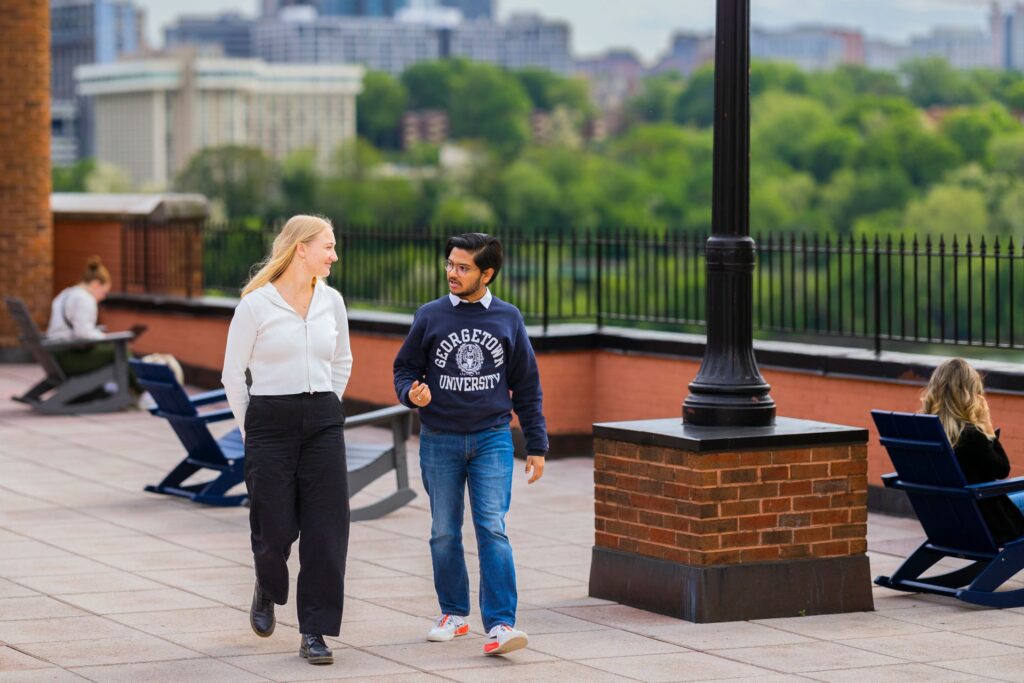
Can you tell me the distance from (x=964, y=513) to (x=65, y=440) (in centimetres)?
740

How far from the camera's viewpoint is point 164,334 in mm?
17125

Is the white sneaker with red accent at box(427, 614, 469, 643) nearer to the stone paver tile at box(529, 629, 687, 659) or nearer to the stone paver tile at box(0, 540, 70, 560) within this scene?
the stone paver tile at box(529, 629, 687, 659)

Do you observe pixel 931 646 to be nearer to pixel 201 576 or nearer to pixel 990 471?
pixel 990 471

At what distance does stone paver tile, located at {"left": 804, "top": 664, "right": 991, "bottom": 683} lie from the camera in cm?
567

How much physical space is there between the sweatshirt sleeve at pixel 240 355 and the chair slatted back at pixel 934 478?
274cm

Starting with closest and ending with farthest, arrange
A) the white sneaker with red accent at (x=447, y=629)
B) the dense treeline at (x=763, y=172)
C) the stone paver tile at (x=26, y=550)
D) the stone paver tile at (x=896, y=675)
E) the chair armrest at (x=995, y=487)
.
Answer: the stone paver tile at (x=896, y=675) < the white sneaker with red accent at (x=447, y=629) < the chair armrest at (x=995, y=487) < the stone paver tile at (x=26, y=550) < the dense treeline at (x=763, y=172)

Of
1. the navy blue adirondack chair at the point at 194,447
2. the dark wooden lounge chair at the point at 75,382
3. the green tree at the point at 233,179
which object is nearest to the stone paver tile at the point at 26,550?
the navy blue adirondack chair at the point at 194,447

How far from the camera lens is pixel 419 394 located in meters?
5.96

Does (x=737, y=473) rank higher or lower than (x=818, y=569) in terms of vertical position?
higher

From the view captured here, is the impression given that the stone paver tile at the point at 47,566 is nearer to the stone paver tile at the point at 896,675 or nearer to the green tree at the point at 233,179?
the stone paver tile at the point at 896,675

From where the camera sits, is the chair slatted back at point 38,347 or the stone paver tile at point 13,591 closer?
the stone paver tile at point 13,591

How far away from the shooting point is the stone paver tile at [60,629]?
6238mm

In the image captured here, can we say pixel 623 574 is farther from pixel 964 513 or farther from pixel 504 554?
pixel 964 513

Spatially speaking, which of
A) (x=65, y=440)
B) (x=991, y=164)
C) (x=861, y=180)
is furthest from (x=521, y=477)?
(x=861, y=180)
